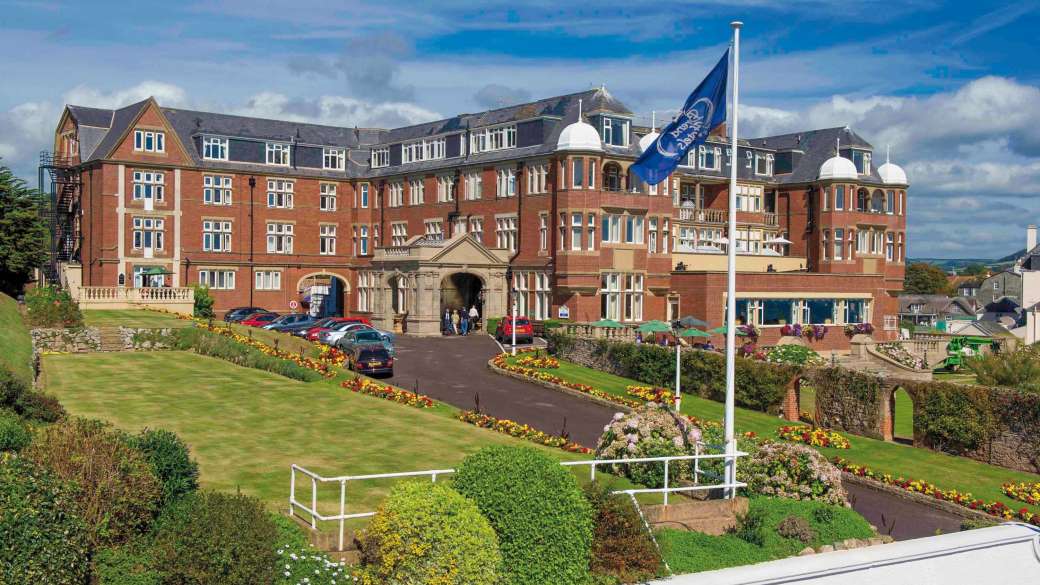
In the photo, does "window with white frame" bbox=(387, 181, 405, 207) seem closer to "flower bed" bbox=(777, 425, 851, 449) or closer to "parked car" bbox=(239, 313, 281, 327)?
"parked car" bbox=(239, 313, 281, 327)

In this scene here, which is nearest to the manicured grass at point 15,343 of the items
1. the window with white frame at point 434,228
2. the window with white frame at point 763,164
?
the window with white frame at point 434,228

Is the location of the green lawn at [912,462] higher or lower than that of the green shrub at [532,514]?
lower

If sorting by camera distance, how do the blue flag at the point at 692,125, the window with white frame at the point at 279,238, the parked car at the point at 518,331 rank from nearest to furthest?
the blue flag at the point at 692,125 → the parked car at the point at 518,331 → the window with white frame at the point at 279,238

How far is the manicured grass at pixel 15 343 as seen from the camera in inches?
1109

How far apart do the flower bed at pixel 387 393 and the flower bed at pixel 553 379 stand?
716 cm

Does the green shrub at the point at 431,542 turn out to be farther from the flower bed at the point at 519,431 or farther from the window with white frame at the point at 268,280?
the window with white frame at the point at 268,280

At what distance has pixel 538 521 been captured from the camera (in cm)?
1611

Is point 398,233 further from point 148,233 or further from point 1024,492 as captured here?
point 1024,492

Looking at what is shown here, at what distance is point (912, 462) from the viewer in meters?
32.4

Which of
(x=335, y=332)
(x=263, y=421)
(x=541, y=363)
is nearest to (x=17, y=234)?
(x=335, y=332)

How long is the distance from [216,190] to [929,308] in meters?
102

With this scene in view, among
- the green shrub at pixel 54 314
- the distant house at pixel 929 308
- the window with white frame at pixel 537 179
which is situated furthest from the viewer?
the distant house at pixel 929 308

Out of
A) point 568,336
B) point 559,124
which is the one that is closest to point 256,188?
point 559,124

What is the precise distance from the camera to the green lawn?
30.1 meters
